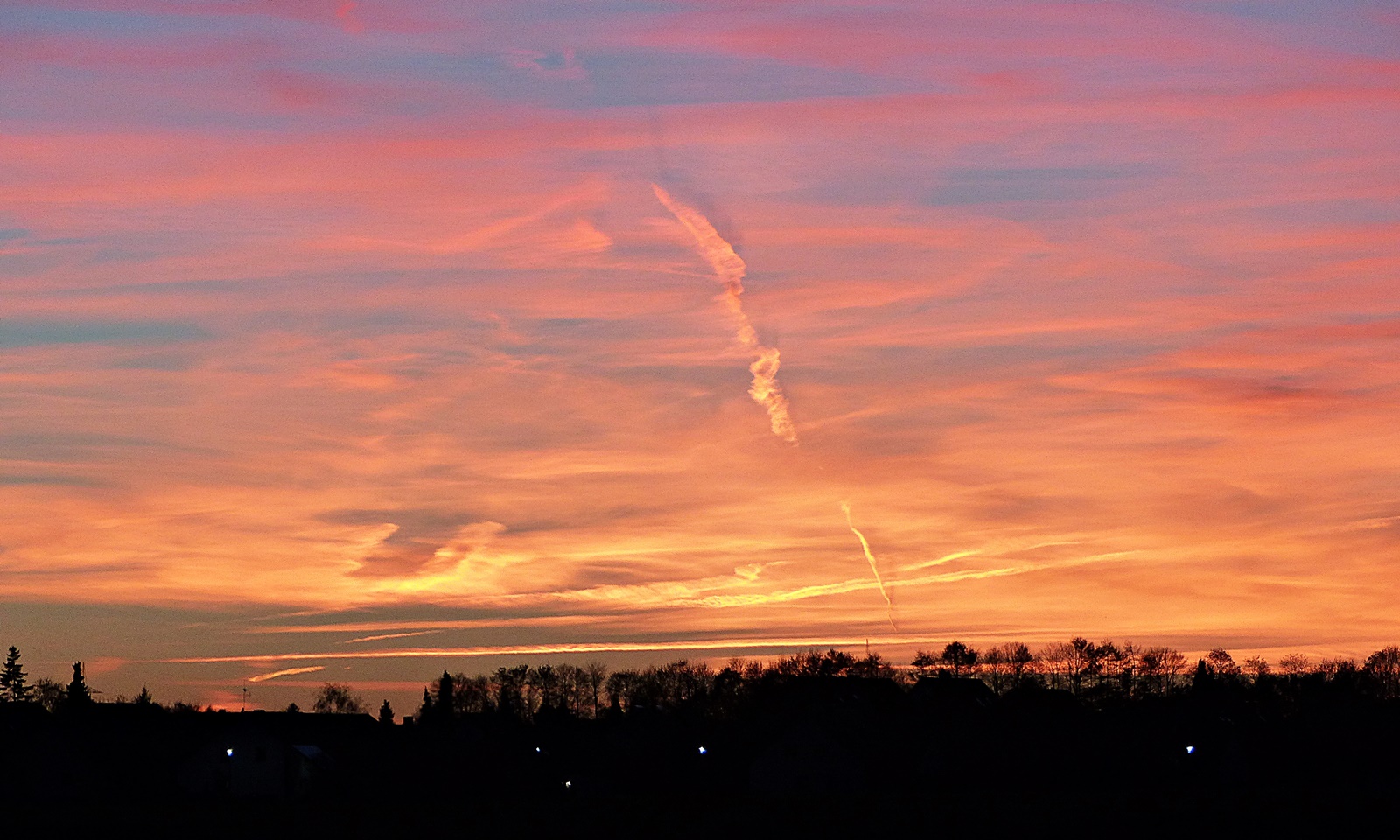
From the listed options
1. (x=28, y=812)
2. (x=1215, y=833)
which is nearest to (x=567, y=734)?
(x=28, y=812)

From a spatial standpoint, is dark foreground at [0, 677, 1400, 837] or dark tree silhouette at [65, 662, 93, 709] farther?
dark tree silhouette at [65, 662, 93, 709]

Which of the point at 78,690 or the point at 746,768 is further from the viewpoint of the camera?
the point at 78,690

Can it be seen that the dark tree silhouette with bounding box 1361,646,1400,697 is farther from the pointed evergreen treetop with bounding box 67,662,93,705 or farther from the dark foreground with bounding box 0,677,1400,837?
the pointed evergreen treetop with bounding box 67,662,93,705

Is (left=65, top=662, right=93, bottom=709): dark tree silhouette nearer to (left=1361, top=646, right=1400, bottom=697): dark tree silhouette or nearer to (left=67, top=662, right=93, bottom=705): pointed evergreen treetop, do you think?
(left=67, top=662, right=93, bottom=705): pointed evergreen treetop

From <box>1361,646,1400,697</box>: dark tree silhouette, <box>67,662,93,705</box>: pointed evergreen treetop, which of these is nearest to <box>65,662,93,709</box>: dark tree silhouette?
<box>67,662,93,705</box>: pointed evergreen treetop

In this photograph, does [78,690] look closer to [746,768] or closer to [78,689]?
[78,689]

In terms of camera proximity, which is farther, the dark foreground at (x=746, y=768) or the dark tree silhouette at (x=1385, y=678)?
the dark tree silhouette at (x=1385, y=678)

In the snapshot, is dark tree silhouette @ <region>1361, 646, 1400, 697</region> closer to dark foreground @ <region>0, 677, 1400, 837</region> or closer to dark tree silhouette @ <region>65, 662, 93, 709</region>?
dark foreground @ <region>0, 677, 1400, 837</region>

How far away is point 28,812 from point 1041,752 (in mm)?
63485

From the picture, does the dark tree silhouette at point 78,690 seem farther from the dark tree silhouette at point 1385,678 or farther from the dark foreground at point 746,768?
the dark tree silhouette at point 1385,678

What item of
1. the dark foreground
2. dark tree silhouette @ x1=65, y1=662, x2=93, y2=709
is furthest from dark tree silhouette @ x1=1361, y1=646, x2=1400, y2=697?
dark tree silhouette @ x1=65, y1=662, x2=93, y2=709

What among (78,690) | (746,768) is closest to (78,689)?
(78,690)

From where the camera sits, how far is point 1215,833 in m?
61.5

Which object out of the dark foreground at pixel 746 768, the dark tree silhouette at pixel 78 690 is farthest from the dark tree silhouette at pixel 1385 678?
the dark tree silhouette at pixel 78 690
